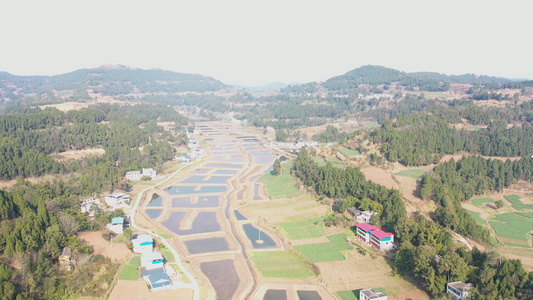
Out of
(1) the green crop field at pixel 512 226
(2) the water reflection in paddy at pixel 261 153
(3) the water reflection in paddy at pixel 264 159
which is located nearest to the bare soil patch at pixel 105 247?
(1) the green crop field at pixel 512 226

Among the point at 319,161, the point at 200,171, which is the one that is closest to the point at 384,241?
the point at 319,161

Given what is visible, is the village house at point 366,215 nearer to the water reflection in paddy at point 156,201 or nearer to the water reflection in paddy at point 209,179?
the water reflection in paddy at point 156,201

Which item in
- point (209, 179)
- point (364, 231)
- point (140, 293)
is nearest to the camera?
point (140, 293)

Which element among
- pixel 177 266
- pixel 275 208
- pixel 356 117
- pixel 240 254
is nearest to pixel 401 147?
pixel 275 208

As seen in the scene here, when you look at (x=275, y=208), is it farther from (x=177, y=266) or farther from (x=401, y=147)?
(x=401, y=147)

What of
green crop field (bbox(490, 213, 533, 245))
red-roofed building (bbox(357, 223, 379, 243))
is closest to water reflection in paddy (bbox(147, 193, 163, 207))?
red-roofed building (bbox(357, 223, 379, 243))

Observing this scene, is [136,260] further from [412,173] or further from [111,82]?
[111,82]

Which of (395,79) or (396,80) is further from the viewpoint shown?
(395,79)
